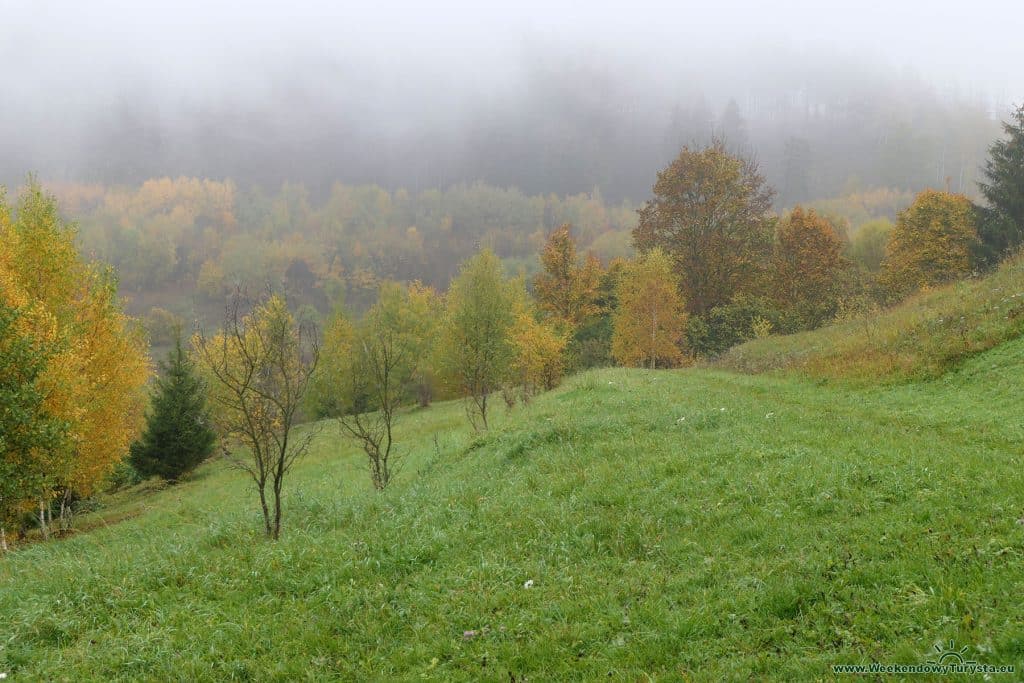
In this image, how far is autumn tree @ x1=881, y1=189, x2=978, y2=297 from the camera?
3966 cm

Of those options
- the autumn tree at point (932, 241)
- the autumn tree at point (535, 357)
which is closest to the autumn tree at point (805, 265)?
the autumn tree at point (932, 241)

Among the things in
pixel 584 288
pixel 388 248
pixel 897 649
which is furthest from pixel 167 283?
pixel 897 649

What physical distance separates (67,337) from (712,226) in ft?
128

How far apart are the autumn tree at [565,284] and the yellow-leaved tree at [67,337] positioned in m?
30.1

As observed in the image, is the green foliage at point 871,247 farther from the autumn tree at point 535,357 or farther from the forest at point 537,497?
the autumn tree at point 535,357

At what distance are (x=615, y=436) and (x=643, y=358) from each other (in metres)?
23.1

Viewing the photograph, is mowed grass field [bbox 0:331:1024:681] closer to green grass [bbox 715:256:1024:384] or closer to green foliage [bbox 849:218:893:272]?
green grass [bbox 715:256:1024:384]

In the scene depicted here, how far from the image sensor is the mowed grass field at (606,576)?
4707mm

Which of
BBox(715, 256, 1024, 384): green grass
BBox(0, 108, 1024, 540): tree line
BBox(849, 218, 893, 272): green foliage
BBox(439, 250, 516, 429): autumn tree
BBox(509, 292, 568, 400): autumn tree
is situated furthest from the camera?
BBox(849, 218, 893, 272): green foliage

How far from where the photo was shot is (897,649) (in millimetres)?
4113

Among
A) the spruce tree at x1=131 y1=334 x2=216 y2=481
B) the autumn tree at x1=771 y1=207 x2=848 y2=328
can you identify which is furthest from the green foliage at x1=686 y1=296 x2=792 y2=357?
the spruce tree at x1=131 y1=334 x2=216 y2=481

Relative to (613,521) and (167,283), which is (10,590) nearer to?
(613,521)

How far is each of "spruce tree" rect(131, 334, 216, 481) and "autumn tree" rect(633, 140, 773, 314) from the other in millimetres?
32372

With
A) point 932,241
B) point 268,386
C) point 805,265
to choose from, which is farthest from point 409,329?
point 932,241
